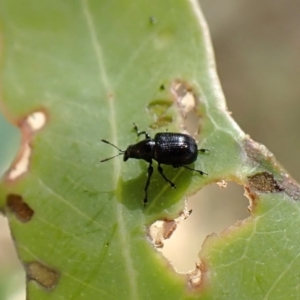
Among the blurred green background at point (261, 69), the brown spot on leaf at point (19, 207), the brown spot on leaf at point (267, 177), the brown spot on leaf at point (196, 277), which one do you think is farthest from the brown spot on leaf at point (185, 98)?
the blurred green background at point (261, 69)

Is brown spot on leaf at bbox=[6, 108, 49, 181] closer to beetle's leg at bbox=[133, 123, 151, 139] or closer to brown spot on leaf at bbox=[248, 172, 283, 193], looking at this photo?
beetle's leg at bbox=[133, 123, 151, 139]

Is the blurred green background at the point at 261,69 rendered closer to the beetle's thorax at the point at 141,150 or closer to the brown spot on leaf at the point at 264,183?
the beetle's thorax at the point at 141,150

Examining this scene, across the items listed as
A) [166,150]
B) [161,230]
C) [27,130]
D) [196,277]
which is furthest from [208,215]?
[27,130]

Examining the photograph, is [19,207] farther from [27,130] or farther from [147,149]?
[147,149]

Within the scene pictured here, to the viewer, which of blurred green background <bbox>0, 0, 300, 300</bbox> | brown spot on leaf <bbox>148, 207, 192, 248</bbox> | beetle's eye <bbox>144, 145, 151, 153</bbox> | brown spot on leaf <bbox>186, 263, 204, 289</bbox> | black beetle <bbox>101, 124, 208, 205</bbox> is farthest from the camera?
blurred green background <bbox>0, 0, 300, 300</bbox>

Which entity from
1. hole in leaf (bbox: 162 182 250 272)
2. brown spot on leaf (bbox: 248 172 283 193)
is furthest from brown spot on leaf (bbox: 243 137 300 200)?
hole in leaf (bbox: 162 182 250 272)

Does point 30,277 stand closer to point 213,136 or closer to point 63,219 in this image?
point 63,219

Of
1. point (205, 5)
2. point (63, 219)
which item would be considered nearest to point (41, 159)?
point (63, 219)
